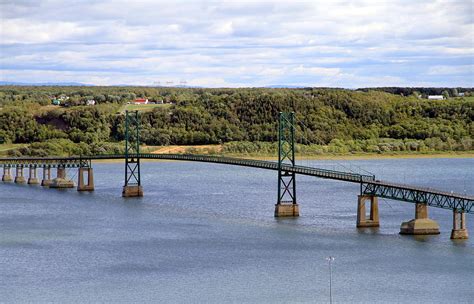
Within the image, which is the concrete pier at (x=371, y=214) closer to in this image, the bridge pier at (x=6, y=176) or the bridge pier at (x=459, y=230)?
the bridge pier at (x=459, y=230)

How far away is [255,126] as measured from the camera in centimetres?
18500

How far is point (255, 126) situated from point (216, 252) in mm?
116024

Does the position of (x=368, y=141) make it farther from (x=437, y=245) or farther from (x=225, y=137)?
(x=437, y=245)

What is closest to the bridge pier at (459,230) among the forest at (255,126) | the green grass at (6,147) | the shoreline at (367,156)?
the shoreline at (367,156)

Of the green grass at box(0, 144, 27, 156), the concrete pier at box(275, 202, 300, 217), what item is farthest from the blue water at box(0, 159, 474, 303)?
the green grass at box(0, 144, 27, 156)

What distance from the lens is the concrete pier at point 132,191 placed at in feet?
347

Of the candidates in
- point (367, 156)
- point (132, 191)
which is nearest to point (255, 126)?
point (367, 156)

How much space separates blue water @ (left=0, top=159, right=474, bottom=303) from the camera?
189 feet

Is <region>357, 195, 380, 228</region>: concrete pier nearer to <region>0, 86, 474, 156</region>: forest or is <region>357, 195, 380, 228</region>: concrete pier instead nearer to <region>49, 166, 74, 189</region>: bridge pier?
<region>49, 166, 74, 189</region>: bridge pier

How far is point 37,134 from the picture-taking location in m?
177

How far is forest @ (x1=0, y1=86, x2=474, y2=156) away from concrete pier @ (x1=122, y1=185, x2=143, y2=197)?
55.0 metres

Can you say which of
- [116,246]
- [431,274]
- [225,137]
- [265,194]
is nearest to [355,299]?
[431,274]

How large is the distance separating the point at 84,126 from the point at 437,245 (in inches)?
4683

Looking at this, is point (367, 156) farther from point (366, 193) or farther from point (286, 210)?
point (366, 193)
